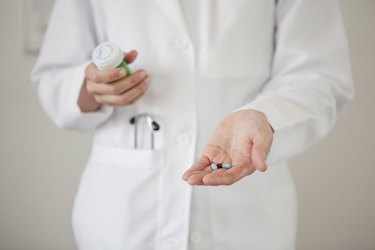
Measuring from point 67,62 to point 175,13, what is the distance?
0.24 metres

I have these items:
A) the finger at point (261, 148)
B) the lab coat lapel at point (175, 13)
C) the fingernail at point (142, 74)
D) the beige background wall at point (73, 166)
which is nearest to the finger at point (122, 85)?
the fingernail at point (142, 74)

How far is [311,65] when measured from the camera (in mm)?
621

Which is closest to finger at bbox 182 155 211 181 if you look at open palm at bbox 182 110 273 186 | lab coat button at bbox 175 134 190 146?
open palm at bbox 182 110 273 186

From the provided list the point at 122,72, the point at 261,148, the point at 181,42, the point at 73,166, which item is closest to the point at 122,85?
the point at 122,72

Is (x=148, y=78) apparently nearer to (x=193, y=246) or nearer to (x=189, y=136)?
(x=189, y=136)

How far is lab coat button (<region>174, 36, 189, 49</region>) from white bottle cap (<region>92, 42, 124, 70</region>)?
106 millimetres

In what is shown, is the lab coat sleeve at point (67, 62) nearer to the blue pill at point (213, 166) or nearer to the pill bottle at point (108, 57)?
the pill bottle at point (108, 57)

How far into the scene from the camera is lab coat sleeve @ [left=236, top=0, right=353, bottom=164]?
1.88 feet

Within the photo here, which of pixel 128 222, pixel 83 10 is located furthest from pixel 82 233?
pixel 83 10

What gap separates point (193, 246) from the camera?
0.60m

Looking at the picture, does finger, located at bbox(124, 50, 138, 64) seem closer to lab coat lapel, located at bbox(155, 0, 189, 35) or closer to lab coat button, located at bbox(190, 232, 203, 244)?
lab coat lapel, located at bbox(155, 0, 189, 35)

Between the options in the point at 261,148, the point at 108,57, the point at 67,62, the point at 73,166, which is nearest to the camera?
the point at 261,148

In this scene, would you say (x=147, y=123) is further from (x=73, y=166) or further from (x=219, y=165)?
(x=73, y=166)

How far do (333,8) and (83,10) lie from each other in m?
0.46
